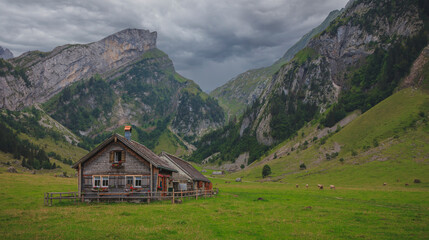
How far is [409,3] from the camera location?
19025cm

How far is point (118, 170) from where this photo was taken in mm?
41000

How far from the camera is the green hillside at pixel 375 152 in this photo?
3219 inches

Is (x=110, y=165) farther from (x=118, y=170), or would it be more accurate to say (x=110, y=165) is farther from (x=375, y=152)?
(x=375, y=152)

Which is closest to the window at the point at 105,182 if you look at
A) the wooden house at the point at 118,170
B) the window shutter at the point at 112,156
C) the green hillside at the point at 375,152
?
the wooden house at the point at 118,170

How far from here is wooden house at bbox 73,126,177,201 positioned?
4022 centimetres

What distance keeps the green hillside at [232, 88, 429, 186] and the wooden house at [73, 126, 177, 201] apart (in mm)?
63509

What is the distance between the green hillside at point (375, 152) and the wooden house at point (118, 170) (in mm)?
63509

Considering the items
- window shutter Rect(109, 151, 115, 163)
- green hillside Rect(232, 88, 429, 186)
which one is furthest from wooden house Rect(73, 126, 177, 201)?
green hillside Rect(232, 88, 429, 186)

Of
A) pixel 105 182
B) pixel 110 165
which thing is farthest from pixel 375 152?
pixel 105 182

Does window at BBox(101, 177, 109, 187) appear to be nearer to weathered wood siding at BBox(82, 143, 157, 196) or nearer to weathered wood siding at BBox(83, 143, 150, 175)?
weathered wood siding at BBox(82, 143, 157, 196)

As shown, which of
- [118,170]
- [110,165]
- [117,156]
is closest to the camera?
[118,170]

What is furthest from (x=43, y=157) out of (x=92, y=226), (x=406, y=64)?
(x=406, y=64)

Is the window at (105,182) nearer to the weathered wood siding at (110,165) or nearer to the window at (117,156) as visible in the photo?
the weathered wood siding at (110,165)

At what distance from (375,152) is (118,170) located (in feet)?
299
